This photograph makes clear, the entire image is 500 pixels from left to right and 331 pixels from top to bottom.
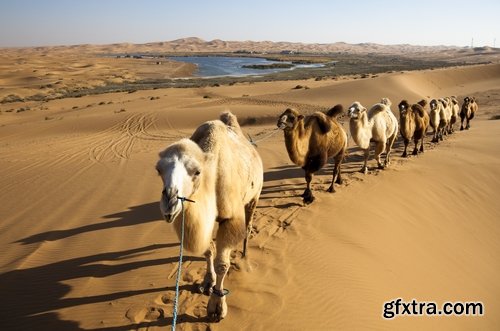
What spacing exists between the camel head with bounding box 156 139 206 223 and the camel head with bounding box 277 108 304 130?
3.39 meters

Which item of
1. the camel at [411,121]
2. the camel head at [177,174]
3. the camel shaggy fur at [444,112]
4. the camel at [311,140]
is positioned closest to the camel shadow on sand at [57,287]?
the camel head at [177,174]

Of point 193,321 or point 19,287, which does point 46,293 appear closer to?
point 19,287

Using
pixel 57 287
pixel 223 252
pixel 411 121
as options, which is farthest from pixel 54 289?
pixel 411 121

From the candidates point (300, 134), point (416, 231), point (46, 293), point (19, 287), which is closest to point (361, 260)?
point (416, 231)

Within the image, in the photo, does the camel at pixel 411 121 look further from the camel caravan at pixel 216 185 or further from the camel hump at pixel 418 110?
the camel caravan at pixel 216 185

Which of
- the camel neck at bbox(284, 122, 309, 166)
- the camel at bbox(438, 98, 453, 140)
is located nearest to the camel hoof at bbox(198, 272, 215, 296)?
the camel neck at bbox(284, 122, 309, 166)

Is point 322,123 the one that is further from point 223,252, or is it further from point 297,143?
point 223,252

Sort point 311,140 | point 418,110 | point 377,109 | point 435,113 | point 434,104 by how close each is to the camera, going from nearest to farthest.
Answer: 1. point 311,140
2. point 377,109
3. point 418,110
4. point 434,104
5. point 435,113

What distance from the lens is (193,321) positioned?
4035 millimetres

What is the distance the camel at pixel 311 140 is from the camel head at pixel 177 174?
348 centimetres

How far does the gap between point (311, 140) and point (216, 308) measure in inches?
170

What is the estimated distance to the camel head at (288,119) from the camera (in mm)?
6250

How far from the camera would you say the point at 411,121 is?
36.9ft

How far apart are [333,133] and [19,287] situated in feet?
20.9
